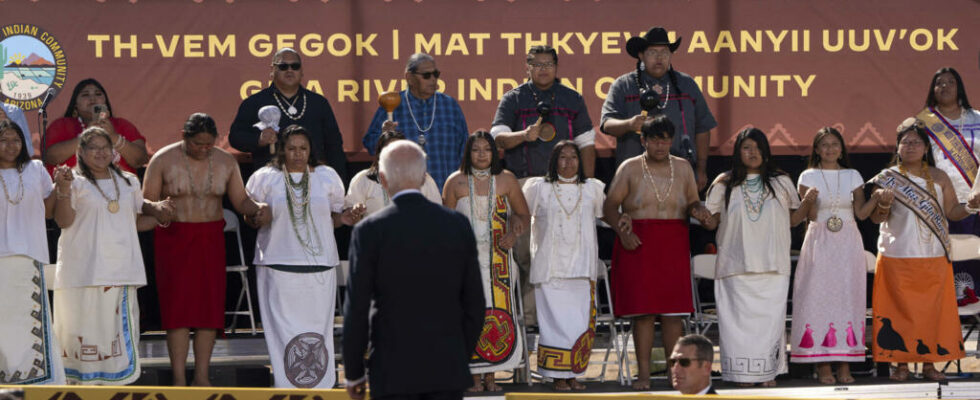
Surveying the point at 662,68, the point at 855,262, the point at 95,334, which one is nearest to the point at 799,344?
the point at 855,262

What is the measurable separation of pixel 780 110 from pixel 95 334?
4758 mm

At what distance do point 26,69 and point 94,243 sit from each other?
2.37 metres

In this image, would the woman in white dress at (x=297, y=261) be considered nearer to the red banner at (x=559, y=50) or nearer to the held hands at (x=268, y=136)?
the held hands at (x=268, y=136)

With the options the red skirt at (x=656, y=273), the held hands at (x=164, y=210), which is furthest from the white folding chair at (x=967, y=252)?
the held hands at (x=164, y=210)

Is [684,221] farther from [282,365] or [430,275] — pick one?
[430,275]

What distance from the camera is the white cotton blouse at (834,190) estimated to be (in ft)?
26.1

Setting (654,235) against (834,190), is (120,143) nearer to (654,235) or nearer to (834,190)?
(654,235)

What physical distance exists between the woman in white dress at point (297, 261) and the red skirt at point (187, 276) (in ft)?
0.89

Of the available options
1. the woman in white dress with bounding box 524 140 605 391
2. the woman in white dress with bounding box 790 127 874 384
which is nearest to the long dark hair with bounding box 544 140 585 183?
the woman in white dress with bounding box 524 140 605 391

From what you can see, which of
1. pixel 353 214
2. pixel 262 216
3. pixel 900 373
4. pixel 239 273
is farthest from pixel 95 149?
pixel 900 373

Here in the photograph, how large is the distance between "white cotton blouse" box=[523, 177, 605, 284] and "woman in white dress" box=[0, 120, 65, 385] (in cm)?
262

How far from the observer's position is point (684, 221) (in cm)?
800

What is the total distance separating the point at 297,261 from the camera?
7.72 m

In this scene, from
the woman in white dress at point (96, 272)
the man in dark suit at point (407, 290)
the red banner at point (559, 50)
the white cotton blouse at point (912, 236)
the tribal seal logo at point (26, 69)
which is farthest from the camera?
the red banner at point (559, 50)
